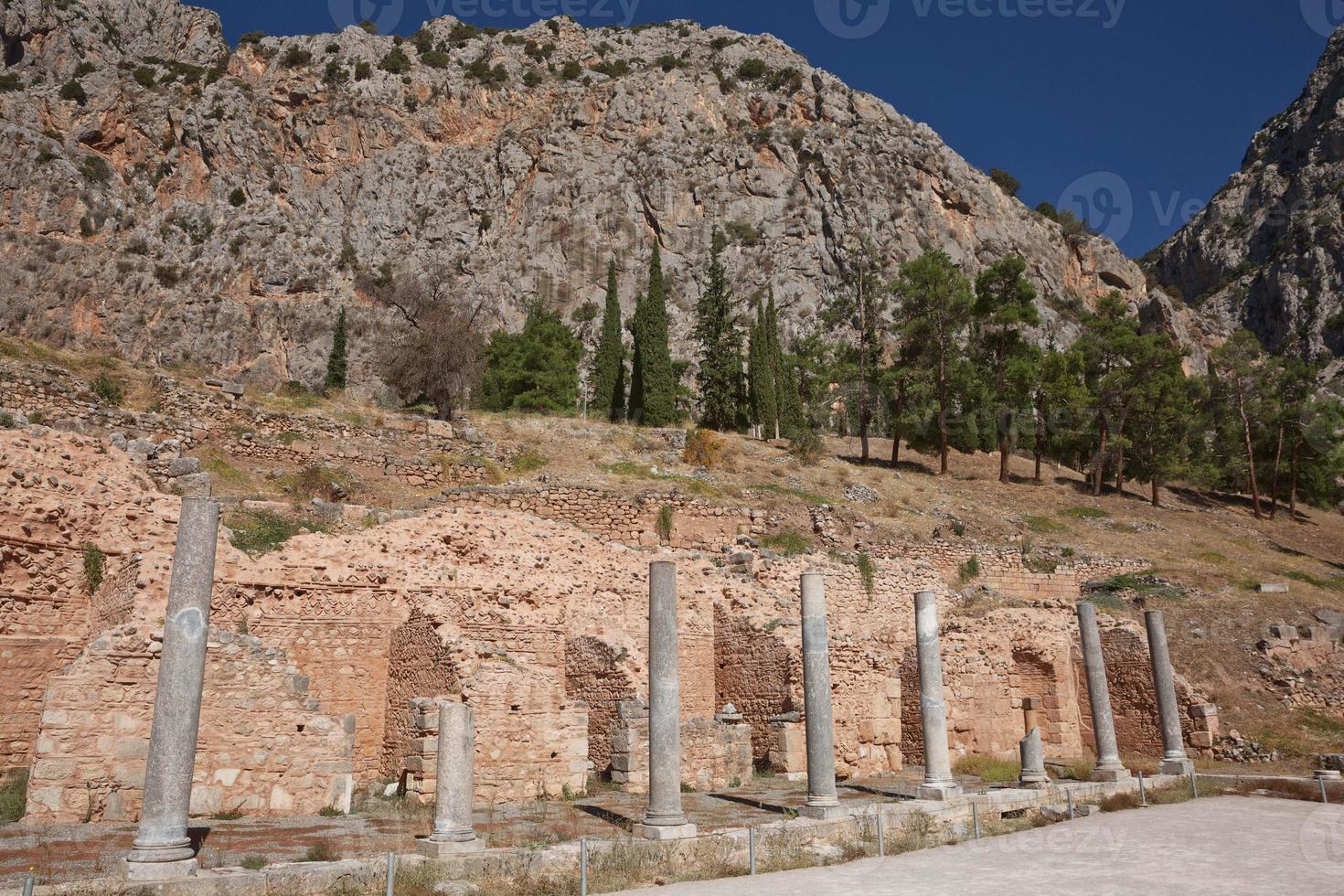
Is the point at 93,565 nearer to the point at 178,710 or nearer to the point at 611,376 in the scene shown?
the point at 178,710

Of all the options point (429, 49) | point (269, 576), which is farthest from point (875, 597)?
point (429, 49)

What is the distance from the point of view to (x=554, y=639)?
1628 centimetres

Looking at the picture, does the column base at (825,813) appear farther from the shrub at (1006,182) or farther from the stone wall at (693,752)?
the shrub at (1006,182)

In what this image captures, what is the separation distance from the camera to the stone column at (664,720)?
1093cm

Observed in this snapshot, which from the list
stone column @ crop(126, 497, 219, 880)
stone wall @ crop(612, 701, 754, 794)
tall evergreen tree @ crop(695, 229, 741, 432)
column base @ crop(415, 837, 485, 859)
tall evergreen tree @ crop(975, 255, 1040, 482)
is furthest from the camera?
tall evergreen tree @ crop(695, 229, 741, 432)

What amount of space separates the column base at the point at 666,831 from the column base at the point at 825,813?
7.48 ft

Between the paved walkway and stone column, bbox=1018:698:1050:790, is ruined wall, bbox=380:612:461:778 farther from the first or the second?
stone column, bbox=1018:698:1050:790

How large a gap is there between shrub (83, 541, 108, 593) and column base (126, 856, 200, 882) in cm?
781

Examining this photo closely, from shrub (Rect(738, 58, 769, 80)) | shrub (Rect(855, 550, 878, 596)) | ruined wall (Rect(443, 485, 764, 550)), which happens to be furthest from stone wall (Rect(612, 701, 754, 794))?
shrub (Rect(738, 58, 769, 80))

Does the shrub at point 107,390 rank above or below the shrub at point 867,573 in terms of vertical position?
above

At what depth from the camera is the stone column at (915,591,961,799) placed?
14.6m

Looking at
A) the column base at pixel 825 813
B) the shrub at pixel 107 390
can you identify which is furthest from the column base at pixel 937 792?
the shrub at pixel 107 390

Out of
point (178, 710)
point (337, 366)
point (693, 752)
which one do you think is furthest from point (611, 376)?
point (178, 710)

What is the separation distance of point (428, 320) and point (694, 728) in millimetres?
28922
